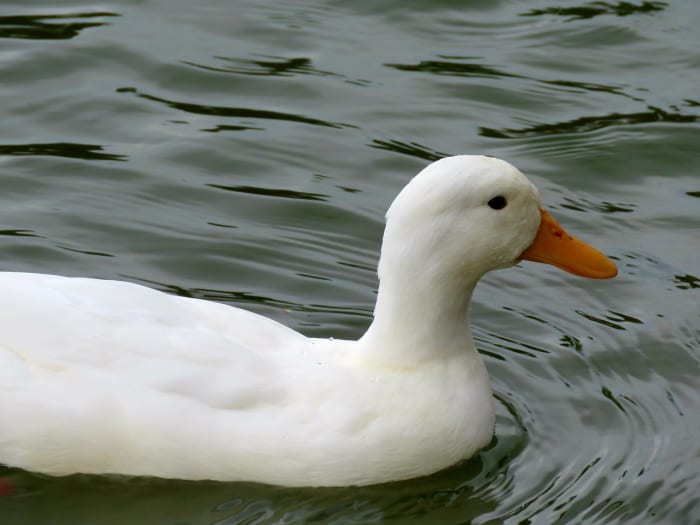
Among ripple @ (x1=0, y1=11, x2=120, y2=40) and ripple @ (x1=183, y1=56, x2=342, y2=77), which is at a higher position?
ripple @ (x1=0, y1=11, x2=120, y2=40)

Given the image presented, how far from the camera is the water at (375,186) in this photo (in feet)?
20.3

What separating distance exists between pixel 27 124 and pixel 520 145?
3.19m

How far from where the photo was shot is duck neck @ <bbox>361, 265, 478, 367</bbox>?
6.00m

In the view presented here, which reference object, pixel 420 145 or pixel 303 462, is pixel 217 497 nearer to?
pixel 303 462

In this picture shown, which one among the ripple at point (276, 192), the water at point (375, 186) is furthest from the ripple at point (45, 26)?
the ripple at point (276, 192)

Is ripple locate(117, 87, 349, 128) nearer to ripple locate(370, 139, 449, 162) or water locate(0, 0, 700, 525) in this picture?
water locate(0, 0, 700, 525)

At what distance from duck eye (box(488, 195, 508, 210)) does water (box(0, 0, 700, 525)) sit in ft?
3.66

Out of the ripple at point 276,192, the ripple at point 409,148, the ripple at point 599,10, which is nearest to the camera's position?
the ripple at point 276,192

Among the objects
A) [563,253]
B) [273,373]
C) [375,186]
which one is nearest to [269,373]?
[273,373]

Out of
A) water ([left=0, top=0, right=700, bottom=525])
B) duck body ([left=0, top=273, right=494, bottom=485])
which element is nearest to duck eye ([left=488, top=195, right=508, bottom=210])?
duck body ([left=0, top=273, right=494, bottom=485])

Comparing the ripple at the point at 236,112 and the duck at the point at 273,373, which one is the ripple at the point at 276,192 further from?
the duck at the point at 273,373

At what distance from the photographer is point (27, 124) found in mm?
9445

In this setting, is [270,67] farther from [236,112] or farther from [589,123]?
[589,123]

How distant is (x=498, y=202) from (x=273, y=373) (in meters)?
1.15
